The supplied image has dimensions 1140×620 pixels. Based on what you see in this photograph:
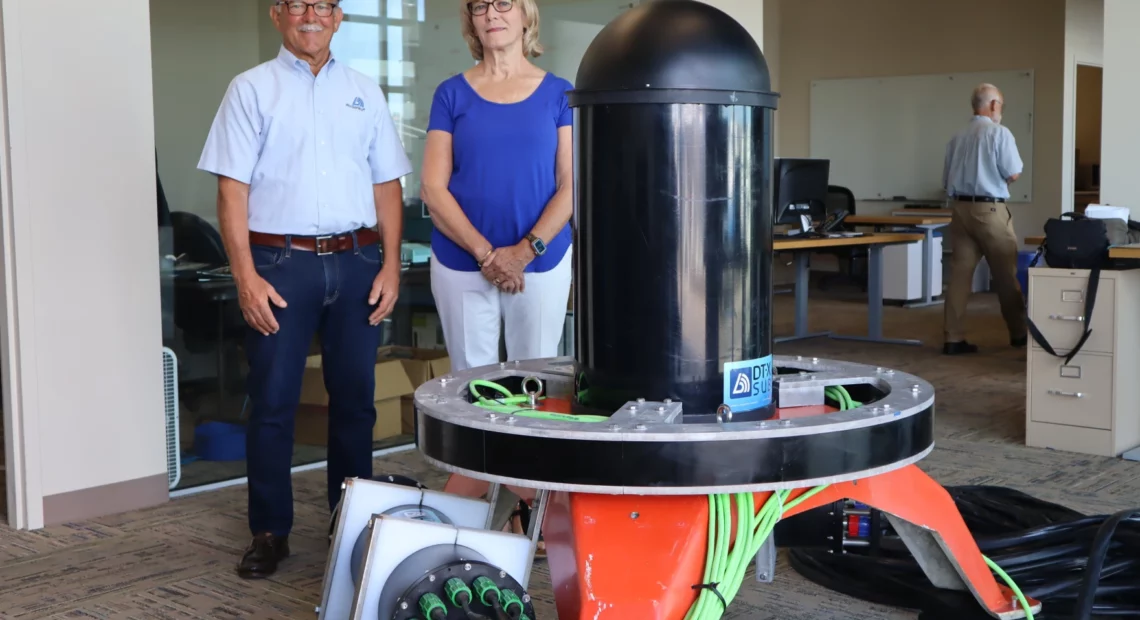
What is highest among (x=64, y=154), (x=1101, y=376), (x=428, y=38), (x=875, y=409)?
(x=428, y=38)

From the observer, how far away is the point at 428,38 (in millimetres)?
4469

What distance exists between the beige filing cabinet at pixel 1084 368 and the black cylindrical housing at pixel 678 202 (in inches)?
115

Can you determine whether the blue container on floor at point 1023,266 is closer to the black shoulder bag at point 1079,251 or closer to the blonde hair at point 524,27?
the black shoulder bag at point 1079,251

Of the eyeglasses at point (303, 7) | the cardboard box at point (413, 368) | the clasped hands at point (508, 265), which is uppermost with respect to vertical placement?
the eyeglasses at point (303, 7)

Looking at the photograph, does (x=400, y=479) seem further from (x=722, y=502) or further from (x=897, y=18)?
(x=897, y=18)

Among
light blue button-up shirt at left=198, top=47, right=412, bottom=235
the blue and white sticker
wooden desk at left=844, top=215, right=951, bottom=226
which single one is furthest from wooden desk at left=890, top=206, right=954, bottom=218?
the blue and white sticker

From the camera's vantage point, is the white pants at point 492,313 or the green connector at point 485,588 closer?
the green connector at point 485,588

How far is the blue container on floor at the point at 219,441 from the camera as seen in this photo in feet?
13.0

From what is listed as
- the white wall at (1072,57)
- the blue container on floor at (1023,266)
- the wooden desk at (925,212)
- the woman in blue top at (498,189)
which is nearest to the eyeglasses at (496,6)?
the woman in blue top at (498,189)

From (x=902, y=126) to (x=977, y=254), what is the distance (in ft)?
14.9

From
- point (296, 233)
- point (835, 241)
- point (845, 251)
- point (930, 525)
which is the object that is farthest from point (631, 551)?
point (845, 251)

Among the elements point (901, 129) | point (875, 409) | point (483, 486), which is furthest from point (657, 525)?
point (901, 129)

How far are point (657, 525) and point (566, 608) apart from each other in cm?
18

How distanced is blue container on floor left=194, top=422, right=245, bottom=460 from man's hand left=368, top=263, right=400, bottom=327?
3.99ft
